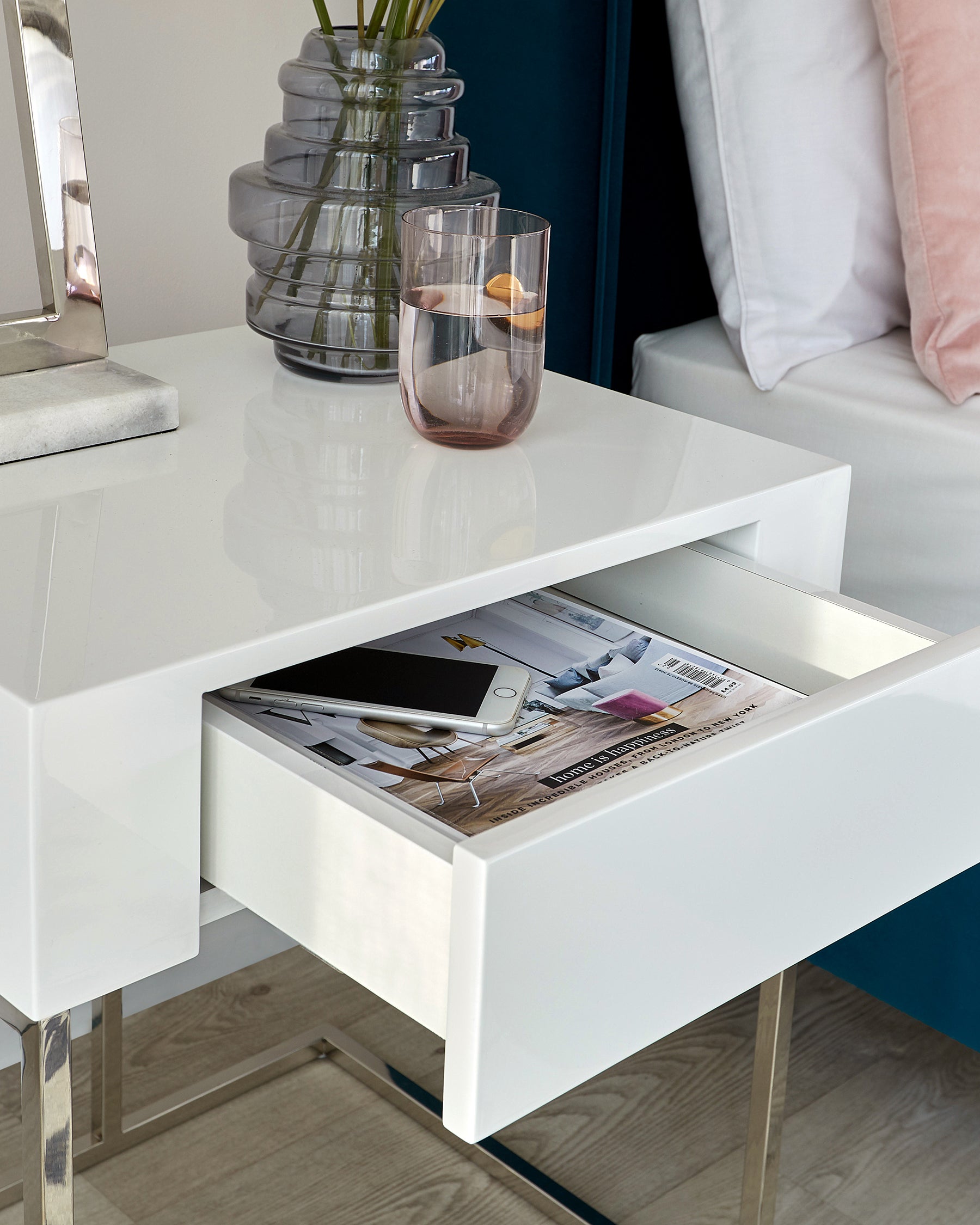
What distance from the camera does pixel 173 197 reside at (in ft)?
3.99

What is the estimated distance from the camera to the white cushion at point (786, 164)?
3.79 feet

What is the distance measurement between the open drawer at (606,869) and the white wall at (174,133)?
2.13 ft

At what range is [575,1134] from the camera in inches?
47.7

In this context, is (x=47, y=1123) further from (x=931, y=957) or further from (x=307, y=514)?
(x=931, y=957)

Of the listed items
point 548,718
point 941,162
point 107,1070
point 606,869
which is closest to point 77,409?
point 548,718

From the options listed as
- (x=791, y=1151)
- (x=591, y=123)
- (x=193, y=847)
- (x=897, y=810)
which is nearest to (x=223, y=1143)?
(x=791, y=1151)

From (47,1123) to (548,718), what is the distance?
0.33 metres

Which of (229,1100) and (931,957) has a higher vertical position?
(931,957)

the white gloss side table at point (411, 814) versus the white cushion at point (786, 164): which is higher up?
the white cushion at point (786, 164)

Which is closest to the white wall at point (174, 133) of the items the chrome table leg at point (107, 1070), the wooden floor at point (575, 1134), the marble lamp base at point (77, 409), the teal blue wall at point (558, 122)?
the teal blue wall at point (558, 122)

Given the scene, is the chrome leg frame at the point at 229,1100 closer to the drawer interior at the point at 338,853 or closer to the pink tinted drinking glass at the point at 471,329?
the drawer interior at the point at 338,853

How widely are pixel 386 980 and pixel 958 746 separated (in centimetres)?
33

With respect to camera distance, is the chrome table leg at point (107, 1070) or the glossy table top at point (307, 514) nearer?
the glossy table top at point (307, 514)

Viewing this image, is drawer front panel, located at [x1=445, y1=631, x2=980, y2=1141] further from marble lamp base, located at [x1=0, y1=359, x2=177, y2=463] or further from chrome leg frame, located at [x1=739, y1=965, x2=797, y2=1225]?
marble lamp base, located at [x1=0, y1=359, x2=177, y2=463]
